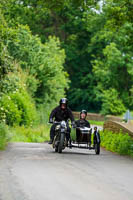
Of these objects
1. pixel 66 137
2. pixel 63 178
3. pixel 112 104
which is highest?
pixel 112 104

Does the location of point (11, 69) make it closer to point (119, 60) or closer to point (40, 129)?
point (40, 129)

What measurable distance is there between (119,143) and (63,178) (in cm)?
833

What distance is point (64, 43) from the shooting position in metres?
73.5

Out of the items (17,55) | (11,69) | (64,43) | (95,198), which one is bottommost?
(95,198)

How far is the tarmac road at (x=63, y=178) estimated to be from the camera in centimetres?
865

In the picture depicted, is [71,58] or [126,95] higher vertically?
[71,58]

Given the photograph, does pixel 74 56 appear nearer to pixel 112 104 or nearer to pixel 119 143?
pixel 112 104

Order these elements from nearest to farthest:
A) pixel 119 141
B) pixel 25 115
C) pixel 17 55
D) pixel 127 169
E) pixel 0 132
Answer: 1. pixel 127 169
2. pixel 119 141
3. pixel 0 132
4. pixel 25 115
5. pixel 17 55

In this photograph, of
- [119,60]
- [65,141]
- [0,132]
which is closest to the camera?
[65,141]

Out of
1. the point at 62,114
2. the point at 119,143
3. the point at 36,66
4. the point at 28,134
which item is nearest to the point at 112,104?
the point at 36,66

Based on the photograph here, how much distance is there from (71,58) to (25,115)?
131ft

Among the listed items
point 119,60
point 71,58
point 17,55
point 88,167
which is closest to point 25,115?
point 17,55

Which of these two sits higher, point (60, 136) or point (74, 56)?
point (74, 56)

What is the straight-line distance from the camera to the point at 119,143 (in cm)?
1858
